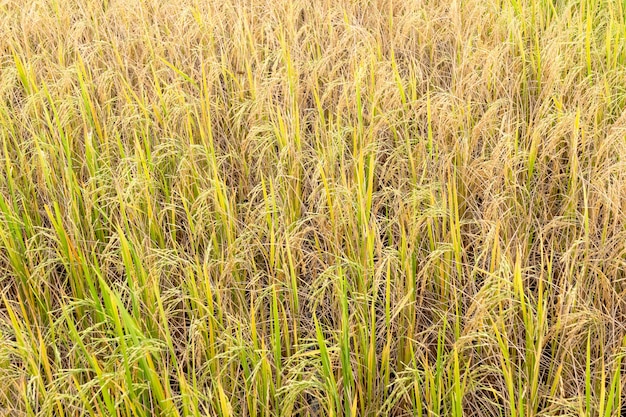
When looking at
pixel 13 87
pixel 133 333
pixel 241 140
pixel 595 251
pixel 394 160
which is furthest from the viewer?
pixel 13 87

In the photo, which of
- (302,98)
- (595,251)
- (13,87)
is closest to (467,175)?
(595,251)

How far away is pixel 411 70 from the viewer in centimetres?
192

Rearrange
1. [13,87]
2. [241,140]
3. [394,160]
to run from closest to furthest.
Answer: [394,160] < [241,140] < [13,87]

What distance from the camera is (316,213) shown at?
151 centimetres

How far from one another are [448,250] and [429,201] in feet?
0.88

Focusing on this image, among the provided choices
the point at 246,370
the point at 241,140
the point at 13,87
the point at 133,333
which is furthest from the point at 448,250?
the point at 13,87

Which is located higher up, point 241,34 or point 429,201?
point 241,34

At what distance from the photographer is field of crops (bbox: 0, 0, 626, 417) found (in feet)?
3.91

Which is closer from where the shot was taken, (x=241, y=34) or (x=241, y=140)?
(x=241, y=140)

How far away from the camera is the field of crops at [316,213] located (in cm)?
119

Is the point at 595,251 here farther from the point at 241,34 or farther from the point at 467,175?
the point at 241,34

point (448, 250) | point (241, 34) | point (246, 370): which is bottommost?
point (246, 370)

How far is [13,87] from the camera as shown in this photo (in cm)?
211

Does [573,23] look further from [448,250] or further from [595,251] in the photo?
[448,250]
